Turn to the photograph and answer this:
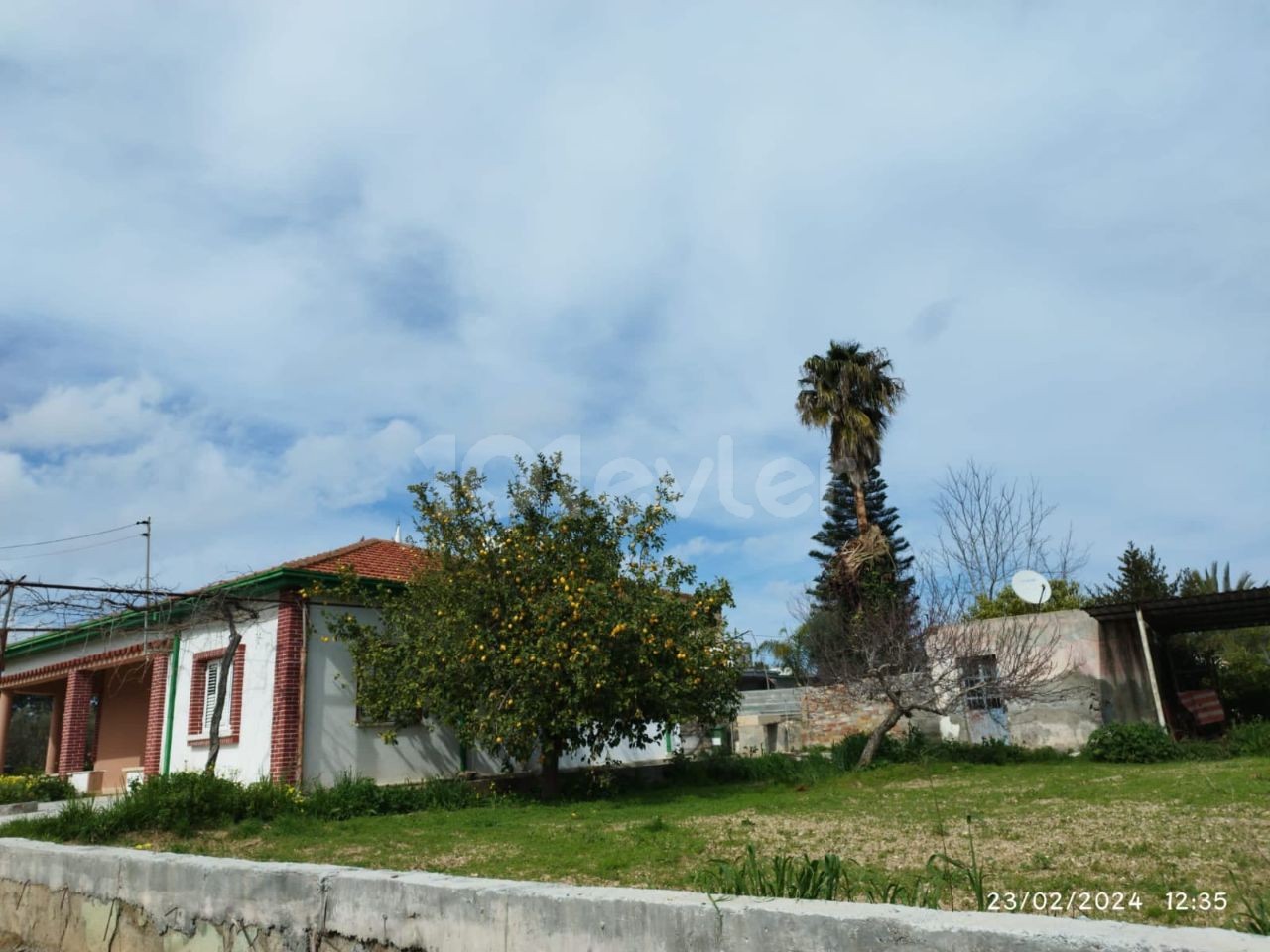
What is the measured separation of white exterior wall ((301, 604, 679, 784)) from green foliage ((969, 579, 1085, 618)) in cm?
1230

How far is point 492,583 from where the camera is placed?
44.4ft

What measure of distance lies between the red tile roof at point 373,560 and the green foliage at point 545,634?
1180 millimetres

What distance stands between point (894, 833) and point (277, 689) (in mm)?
10376

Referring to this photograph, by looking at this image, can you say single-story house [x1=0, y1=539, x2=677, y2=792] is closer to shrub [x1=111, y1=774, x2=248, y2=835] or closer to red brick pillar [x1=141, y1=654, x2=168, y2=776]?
red brick pillar [x1=141, y1=654, x2=168, y2=776]

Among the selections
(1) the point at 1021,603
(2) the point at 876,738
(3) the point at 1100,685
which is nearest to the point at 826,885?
(2) the point at 876,738

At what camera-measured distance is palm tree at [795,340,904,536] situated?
2520cm

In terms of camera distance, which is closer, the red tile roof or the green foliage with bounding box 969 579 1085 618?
→ the red tile roof

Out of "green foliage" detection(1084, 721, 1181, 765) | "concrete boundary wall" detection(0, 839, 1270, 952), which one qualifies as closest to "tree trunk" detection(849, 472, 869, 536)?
"green foliage" detection(1084, 721, 1181, 765)

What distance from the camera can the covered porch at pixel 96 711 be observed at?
19.5 metres

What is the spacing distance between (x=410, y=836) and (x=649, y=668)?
4318 mm

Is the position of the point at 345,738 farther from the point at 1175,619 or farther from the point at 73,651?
the point at 1175,619

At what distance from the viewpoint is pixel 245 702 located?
15.7 meters

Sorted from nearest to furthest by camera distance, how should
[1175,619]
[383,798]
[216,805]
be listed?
[216,805]
[383,798]
[1175,619]

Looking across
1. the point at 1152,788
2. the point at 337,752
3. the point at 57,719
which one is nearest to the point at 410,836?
the point at 337,752
